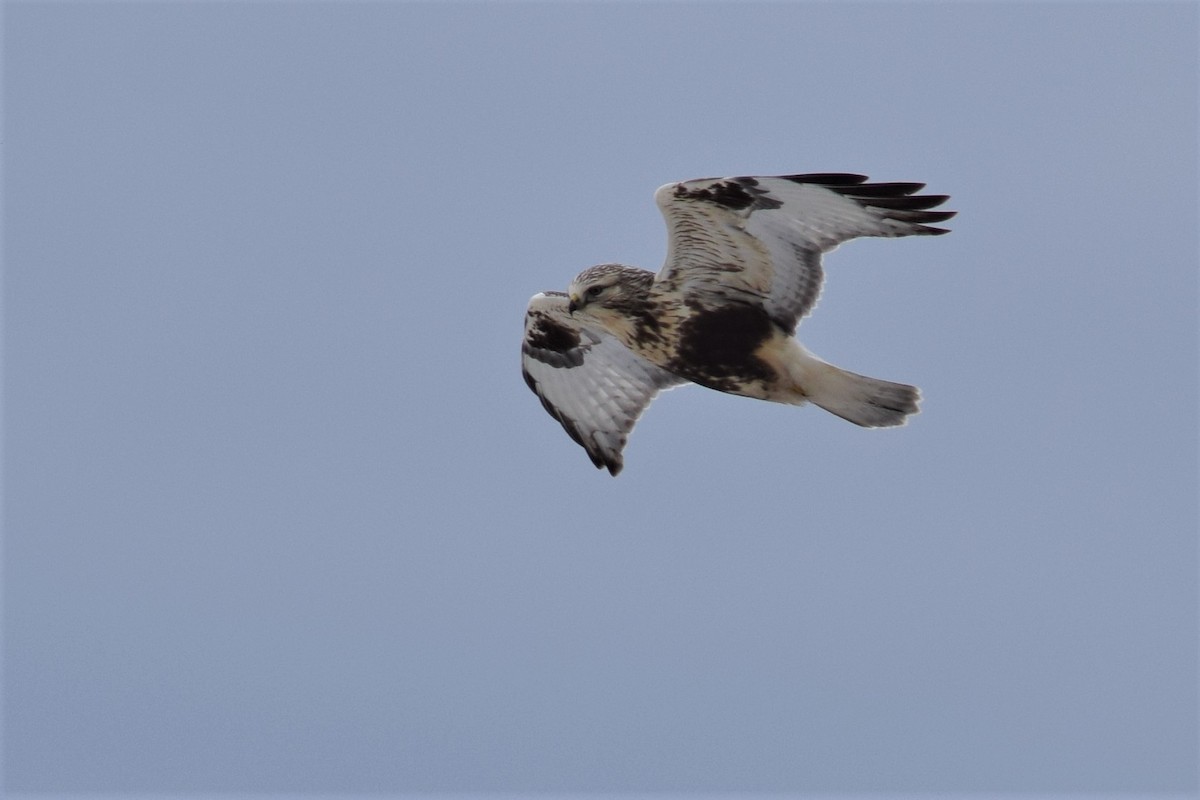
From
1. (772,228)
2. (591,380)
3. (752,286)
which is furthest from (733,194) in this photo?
(591,380)

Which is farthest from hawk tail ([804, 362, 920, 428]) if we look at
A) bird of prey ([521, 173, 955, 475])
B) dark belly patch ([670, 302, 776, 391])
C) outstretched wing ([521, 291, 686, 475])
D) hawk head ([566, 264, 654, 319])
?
outstretched wing ([521, 291, 686, 475])

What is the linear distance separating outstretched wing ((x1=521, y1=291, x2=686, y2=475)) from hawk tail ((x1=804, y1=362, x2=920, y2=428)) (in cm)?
127

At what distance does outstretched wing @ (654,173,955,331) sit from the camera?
31.4ft

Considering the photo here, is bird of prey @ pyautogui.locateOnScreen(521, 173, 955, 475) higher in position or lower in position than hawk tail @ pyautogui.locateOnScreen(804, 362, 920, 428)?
higher

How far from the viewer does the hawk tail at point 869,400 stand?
1020 centimetres

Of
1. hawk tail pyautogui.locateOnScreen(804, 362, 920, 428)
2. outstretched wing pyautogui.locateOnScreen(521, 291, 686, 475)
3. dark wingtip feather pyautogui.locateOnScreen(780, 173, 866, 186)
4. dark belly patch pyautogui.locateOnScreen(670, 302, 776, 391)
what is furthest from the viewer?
outstretched wing pyautogui.locateOnScreen(521, 291, 686, 475)

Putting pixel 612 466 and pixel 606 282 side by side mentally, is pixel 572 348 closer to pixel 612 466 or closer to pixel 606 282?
pixel 612 466

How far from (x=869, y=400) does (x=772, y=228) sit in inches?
48.0

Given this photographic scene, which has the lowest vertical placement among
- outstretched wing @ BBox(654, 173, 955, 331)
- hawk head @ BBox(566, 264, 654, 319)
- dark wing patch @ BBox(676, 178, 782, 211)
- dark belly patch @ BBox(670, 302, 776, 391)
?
dark belly patch @ BBox(670, 302, 776, 391)

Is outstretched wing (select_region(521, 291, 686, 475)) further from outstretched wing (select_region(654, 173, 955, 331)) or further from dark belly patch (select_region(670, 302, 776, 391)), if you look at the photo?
outstretched wing (select_region(654, 173, 955, 331))

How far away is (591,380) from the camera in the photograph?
37.3ft

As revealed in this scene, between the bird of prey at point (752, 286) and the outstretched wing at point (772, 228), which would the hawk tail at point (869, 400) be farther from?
the outstretched wing at point (772, 228)

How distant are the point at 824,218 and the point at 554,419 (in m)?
2.55

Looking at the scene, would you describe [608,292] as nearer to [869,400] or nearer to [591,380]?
[591,380]
